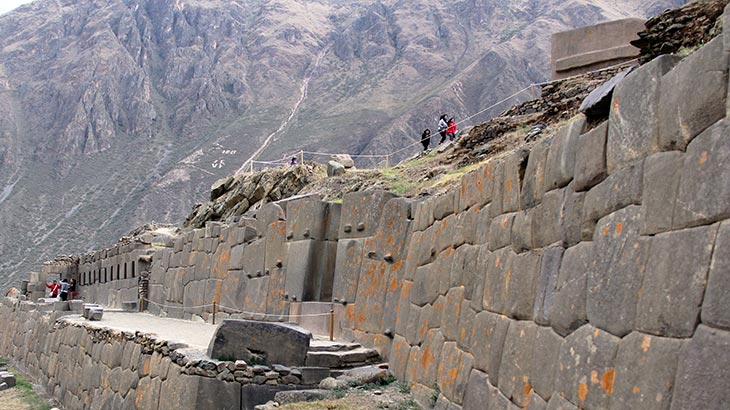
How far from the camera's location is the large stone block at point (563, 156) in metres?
6.33

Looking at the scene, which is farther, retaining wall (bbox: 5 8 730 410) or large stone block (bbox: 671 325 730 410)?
retaining wall (bbox: 5 8 730 410)

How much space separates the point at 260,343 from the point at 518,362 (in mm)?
5618

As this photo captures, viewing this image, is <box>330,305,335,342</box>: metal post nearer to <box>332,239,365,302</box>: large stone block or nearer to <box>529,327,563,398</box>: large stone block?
<box>332,239,365,302</box>: large stone block

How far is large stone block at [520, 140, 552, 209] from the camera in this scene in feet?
22.9

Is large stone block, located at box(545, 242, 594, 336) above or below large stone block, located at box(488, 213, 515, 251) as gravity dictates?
below

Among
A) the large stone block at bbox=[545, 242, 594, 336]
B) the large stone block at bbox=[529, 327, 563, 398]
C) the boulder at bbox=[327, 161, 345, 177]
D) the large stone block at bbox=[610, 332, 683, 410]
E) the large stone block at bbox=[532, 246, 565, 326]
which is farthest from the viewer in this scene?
the boulder at bbox=[327, 161, 345, 177]

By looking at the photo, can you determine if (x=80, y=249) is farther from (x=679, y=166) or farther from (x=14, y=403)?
(x=679, y=166)

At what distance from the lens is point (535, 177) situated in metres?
7.13

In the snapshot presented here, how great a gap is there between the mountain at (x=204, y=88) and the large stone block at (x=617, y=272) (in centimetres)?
6101

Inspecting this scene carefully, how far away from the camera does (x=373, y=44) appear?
95438 mm

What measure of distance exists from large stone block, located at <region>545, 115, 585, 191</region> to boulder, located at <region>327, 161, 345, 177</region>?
17577 millimetres

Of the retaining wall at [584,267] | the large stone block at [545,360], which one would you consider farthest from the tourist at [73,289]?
the large stone block at [545,360]

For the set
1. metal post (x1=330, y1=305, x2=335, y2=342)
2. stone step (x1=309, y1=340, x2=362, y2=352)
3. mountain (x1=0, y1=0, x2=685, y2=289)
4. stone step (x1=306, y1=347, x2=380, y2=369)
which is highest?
mountain (x1=0, y1=0, x2=685, y2=289)

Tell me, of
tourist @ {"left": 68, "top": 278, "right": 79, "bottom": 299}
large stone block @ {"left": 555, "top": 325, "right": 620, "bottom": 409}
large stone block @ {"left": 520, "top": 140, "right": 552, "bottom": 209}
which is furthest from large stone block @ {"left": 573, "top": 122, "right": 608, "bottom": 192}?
tourist @ {"left": 68, "top": 278, "right": 79, "bottom": 299}
